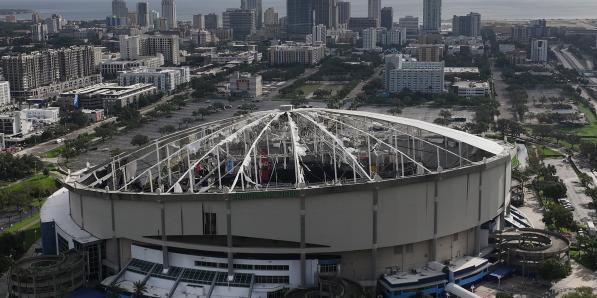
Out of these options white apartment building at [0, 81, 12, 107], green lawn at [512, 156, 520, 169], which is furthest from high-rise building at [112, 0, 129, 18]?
green lawn at [512, 156, 520, 169]

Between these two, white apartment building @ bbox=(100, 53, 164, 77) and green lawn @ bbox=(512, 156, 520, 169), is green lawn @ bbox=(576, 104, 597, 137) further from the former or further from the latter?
white apartment building @ bbox=(100, 53, 164, 77)

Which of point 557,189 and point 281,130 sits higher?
point 281,130

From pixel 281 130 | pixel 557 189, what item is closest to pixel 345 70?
pixel 557 189

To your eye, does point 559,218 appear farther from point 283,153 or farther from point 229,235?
point 229,235

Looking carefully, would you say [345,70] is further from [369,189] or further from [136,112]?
[369,189]

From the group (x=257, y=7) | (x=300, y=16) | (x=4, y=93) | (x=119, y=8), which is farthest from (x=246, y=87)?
(x=119, y=8)

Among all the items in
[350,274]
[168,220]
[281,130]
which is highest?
[281,130]

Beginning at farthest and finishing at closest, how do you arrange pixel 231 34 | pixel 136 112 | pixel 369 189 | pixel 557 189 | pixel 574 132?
pixel 231 34 → pixel 136 112 → pixel 574 132 → pixel 557 189 → pixel 369 189
